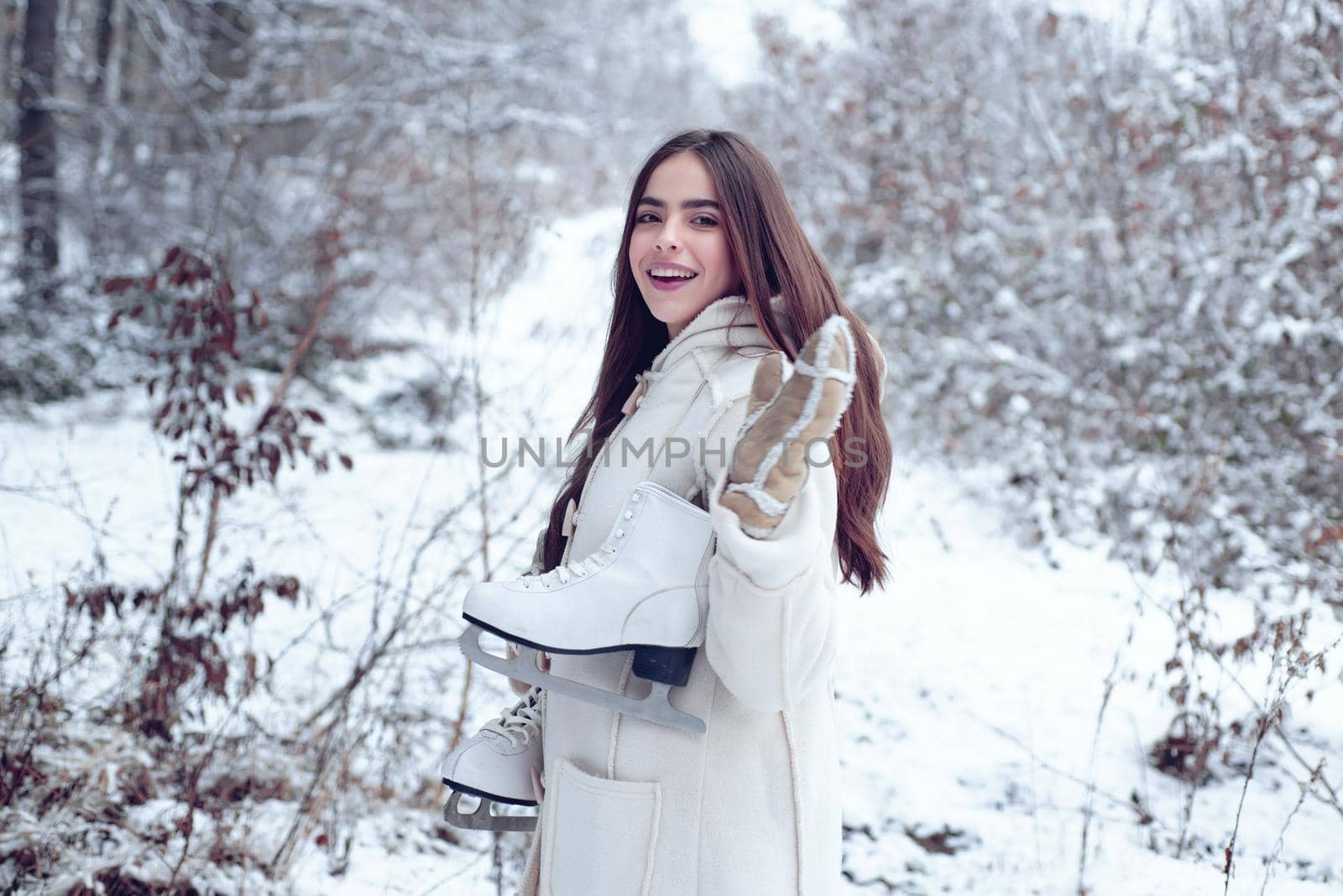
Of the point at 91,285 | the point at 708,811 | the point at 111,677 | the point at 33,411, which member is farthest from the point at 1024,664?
the point at 91,285

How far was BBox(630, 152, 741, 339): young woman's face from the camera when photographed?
147 centimetres

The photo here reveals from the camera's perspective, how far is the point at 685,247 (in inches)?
57.7

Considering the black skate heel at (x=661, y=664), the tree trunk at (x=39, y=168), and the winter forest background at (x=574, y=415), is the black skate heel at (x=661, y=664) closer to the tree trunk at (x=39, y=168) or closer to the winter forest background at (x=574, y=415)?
the winter forest background at (x=574, y=415)

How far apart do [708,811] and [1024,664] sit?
3198 millimetres

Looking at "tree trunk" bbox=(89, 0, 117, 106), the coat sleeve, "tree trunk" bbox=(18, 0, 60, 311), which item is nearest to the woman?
the coat sleeve

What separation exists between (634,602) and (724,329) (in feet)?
1.52

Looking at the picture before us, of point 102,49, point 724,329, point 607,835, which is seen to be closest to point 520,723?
point 607,835

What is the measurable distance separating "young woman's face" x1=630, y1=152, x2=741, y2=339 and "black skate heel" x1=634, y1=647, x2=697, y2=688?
554mm

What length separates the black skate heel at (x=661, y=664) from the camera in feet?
4.03

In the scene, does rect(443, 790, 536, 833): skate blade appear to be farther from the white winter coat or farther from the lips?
the lips

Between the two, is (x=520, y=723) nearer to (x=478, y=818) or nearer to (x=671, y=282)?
(x=478, y=818)

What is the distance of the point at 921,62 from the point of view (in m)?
7.58

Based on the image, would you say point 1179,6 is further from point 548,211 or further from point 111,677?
point 548,211

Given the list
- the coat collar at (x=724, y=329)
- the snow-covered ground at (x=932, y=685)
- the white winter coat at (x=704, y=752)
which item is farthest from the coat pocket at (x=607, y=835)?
the snow-covered ground at (x=932, y=685)
